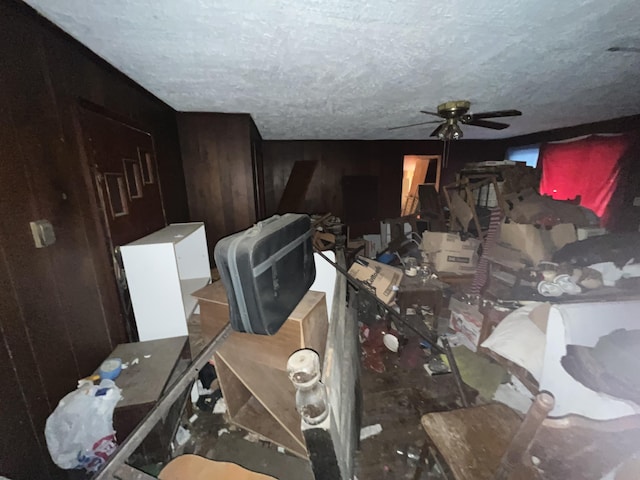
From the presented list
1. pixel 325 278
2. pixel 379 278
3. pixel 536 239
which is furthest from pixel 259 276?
pixel 536 239

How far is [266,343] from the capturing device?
1.23 metres

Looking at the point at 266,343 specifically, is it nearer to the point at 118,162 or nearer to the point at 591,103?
the point at 118,162

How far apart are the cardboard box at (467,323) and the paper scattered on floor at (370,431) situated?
110cm

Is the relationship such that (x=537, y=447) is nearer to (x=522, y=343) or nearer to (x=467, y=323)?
(x=522, y=343)

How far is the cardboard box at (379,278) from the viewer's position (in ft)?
8.24

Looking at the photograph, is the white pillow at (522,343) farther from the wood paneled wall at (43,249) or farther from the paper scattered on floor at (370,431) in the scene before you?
the wood paneled wall at (43,249)

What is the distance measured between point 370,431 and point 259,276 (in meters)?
1.33

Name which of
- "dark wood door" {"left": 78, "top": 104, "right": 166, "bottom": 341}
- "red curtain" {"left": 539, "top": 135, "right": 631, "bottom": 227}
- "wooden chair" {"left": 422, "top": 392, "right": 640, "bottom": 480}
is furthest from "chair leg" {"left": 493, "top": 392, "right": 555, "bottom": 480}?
"red curtain" {"left": 539, "top": 135, "right": 631, "bottom": 227}

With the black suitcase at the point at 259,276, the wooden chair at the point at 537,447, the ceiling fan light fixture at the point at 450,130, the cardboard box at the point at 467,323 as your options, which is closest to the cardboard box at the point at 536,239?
the cardboard box at the point at 467,323

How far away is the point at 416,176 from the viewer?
6.12 m

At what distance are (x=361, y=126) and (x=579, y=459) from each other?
→ 334 cm

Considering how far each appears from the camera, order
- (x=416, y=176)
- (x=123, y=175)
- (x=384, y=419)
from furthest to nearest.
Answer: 1. (x=416, y=176)
2. (x=384, y=419)
3. (x=123, y=175)

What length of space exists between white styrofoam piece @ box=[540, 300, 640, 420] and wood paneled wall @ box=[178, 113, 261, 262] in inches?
99.7

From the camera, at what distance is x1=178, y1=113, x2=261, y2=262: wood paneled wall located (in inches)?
95.3
